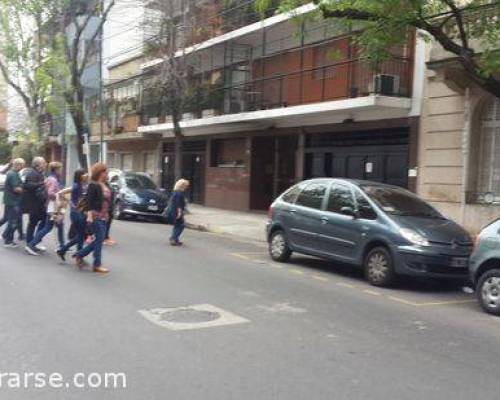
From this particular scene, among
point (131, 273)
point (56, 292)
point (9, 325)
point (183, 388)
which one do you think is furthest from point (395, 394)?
point (131, 273)

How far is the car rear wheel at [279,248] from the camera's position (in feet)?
39.4

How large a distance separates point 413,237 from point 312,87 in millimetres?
12370

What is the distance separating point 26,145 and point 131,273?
38441 millimetres

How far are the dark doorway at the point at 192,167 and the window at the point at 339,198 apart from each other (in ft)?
56.9

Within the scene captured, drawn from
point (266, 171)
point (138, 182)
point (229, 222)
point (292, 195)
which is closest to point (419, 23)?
point (292, 195)

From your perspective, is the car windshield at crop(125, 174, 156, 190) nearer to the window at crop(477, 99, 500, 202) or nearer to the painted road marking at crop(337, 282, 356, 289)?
the window at crop(477, 99, 500, 202)

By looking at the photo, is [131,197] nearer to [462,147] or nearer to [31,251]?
[31,251]

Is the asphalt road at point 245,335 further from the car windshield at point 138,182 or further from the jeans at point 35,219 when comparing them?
the car windshield at point 138,182

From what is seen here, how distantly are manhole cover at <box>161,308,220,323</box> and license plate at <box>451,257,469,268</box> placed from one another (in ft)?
12.6

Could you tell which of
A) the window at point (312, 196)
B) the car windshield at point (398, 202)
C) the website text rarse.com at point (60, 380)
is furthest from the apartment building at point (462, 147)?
the website text rarse.com at point (60, 380)

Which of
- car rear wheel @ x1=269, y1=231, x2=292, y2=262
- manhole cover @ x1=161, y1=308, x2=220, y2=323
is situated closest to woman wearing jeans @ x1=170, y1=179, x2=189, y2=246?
car rear wheel @ x1=269, y1=231, x2=292, y2=262

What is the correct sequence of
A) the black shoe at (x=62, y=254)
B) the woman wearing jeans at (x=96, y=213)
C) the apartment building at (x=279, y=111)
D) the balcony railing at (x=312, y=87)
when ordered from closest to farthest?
the woman wearing jeans at (x=96, y=213) < the black shoe at (x=62, y=254) < the balcony railing at (x=312, y=87) < the apartment building at (x=279, y=111)

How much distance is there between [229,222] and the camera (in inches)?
802

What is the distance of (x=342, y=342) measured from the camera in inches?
251
